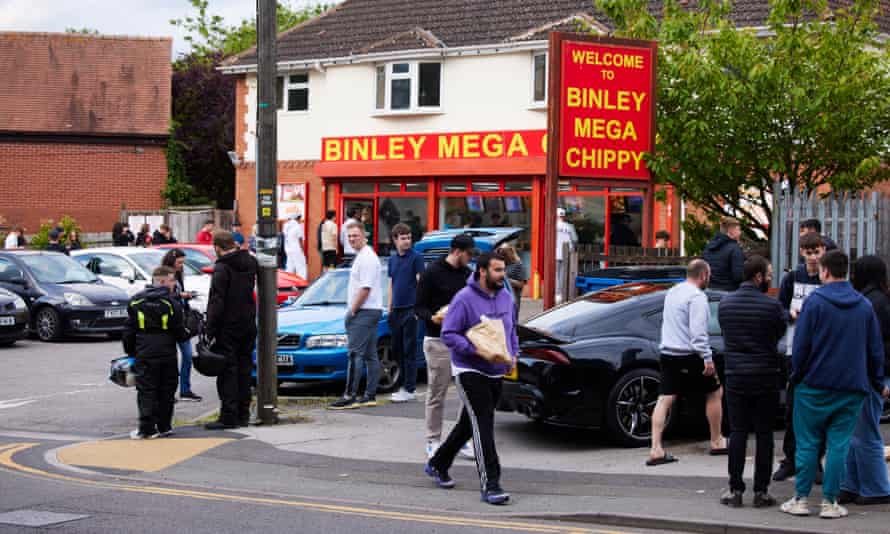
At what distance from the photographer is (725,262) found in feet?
45.0

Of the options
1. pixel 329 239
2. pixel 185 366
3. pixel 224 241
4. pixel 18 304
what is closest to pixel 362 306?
pixel 224 241

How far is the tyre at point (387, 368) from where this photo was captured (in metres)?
14.8

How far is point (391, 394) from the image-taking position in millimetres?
14641

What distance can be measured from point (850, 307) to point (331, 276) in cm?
938

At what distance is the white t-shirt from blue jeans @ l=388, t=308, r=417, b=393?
0.52m

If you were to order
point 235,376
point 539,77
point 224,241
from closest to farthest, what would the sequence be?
point 224,241, point 235,376, point 539,77

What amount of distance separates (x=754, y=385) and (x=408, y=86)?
24268mm

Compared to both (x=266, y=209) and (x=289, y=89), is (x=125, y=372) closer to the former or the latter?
(x=266, y=209)

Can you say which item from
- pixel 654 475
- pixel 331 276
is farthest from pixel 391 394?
pixel 654 475

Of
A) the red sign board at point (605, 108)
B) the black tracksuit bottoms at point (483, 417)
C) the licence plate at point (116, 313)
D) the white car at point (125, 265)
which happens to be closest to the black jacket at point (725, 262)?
the red sign board at point (605, 108)

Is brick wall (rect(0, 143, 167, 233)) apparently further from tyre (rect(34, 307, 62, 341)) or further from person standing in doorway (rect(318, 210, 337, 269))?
tyre (rect(34, 307, 62, 341))

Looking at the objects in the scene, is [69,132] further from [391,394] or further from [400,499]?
[400,499]

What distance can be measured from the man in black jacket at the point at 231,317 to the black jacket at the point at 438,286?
2.10 meters

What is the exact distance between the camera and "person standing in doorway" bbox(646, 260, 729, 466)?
33.5ft
